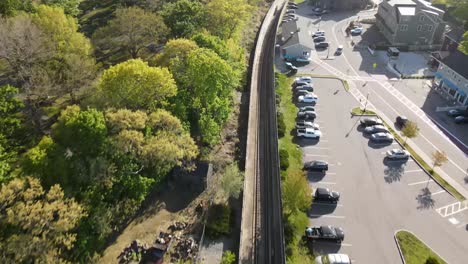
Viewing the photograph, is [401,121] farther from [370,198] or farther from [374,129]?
[370,198]

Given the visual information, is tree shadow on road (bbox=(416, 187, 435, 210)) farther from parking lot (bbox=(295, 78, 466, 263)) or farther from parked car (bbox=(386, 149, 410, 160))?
parked car (bbox=(386, 149, 410, 160))

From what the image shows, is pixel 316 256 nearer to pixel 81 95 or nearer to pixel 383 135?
pixel 383 135

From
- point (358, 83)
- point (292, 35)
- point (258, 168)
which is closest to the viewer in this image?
point (258, 168)

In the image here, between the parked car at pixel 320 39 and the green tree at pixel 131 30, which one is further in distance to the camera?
the parked car at pixel 320 39

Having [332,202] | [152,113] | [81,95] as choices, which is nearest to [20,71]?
[81,95]

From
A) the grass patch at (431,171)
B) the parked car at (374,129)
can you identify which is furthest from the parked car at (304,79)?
the grass patch at (431,171)

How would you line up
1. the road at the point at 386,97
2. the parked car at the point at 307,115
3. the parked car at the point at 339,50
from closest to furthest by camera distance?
1. the road at the point at 386,97
2. the parked car at the point at 307,115
3. the parked car at the point at 339,50

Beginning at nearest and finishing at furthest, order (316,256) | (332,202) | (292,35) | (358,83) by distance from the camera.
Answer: (316,256) < (332,202) < (358,83) < (292,35)

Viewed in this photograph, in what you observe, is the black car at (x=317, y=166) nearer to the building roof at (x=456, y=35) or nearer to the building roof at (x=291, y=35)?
the building roof at (x=291, y=35)
